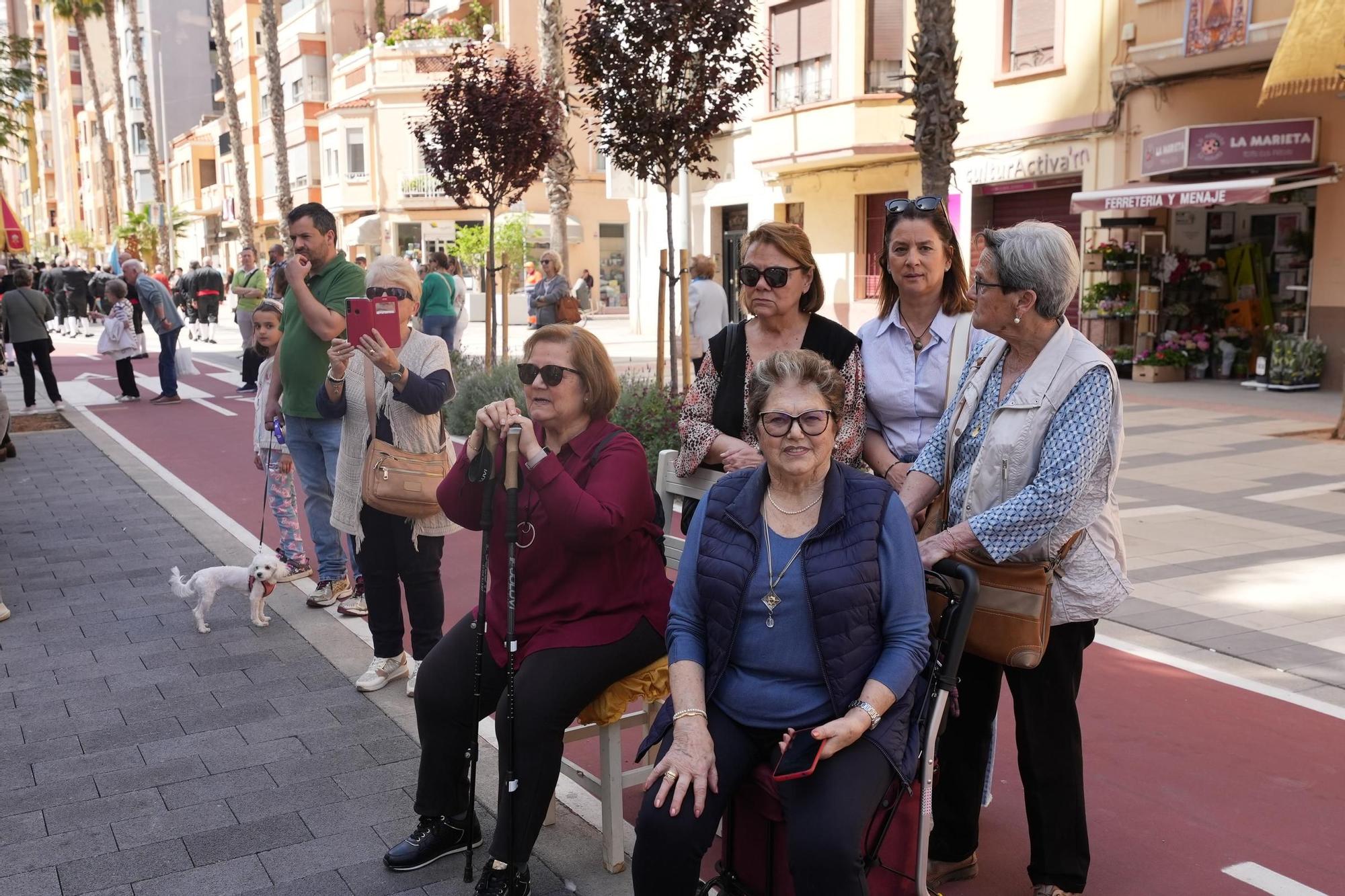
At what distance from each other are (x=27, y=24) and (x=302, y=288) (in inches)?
3835

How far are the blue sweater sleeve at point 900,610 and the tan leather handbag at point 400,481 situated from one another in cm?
223

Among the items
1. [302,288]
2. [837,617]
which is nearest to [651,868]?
[837,617]

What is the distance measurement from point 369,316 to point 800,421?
6.87ft

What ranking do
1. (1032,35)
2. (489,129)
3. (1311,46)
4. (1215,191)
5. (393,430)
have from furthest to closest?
(1032,35), (1215,191), (489,129), (1311,46), (393,430)

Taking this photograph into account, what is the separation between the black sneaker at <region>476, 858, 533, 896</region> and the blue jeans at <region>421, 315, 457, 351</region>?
12.0m

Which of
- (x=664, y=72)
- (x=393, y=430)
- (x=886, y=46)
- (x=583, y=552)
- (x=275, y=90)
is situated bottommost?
(x=583, y=552)

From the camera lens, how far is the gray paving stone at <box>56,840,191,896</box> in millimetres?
3619

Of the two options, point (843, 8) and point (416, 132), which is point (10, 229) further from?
point (843, 8)

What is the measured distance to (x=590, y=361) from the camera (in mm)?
3701

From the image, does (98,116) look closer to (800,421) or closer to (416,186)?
(416,186)

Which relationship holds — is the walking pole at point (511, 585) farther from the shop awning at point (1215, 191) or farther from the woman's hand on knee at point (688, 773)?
the shop awning at point (1215, 191)

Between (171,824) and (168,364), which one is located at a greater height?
(168,364)

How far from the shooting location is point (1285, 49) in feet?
42.0

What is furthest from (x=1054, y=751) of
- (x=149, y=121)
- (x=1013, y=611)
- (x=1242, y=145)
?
(x=149, y=121)
